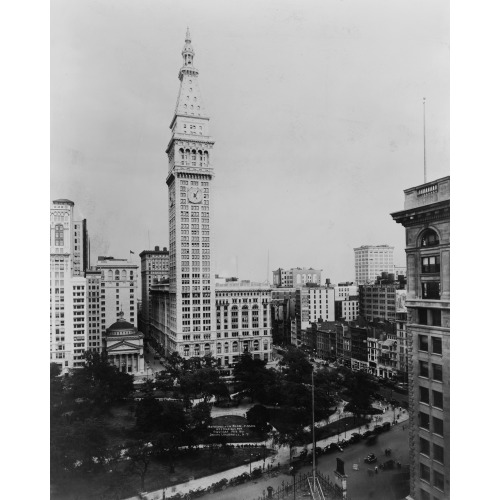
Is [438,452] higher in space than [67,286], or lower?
lower

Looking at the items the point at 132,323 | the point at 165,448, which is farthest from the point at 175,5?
the point at 165,448

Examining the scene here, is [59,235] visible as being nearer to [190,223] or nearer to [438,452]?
[190,223]

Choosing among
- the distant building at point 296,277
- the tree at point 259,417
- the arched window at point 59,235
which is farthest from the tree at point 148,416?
the distant building at point 296,277

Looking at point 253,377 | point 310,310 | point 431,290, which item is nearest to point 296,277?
point 310,310

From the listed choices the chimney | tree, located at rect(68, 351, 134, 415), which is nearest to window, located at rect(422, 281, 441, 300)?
the chimney

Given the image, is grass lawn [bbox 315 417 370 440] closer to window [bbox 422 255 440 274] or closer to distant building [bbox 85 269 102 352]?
window [bbox 422 255 440 274]

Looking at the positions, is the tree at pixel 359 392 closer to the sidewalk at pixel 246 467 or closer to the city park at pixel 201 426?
the city park at pixel 201 426
